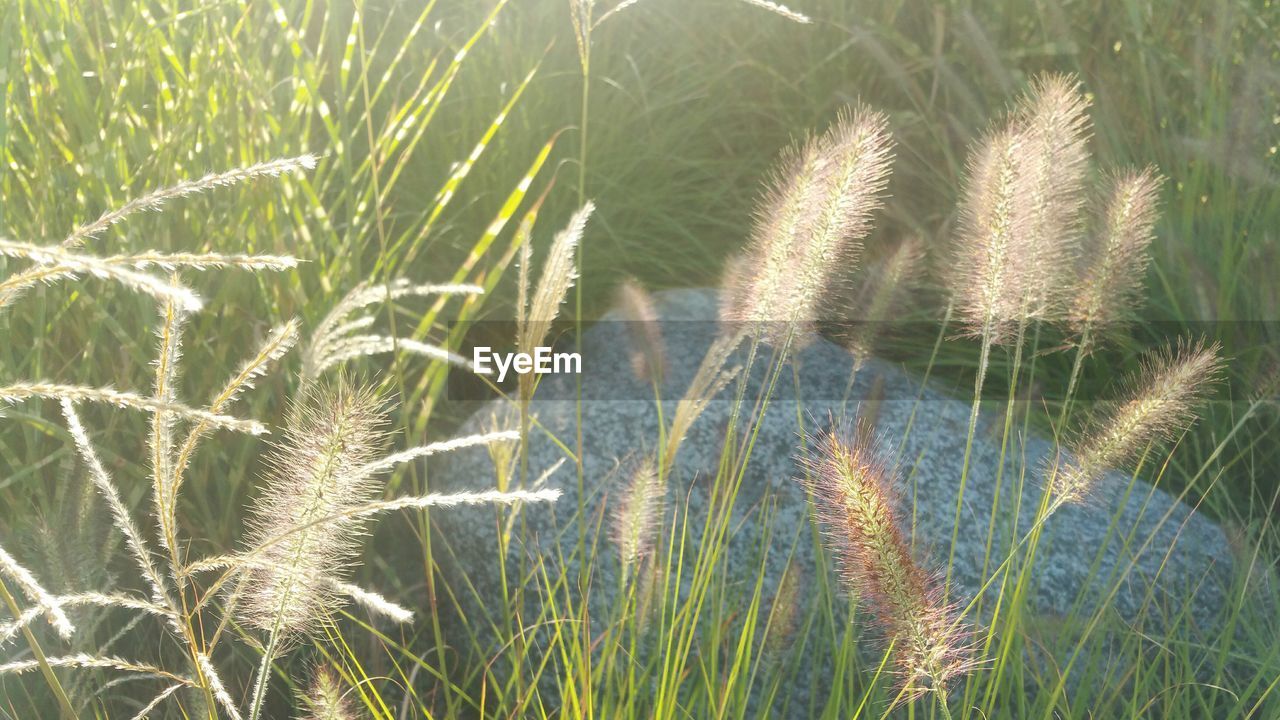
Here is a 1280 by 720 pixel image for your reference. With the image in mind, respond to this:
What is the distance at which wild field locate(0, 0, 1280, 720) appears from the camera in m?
1.02

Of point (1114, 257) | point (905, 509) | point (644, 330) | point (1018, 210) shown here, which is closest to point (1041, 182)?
point (1018, 210)

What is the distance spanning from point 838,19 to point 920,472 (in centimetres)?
172

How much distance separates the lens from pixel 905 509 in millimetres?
1898

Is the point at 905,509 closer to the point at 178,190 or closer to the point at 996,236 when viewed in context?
the point at 996,236

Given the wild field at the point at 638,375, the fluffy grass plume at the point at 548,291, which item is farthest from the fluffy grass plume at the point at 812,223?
the fluffy grass plume at the point at 548,291

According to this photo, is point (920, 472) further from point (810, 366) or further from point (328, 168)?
point (328, 168)

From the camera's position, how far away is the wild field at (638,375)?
102 cm

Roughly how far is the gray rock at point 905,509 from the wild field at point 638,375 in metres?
0.01

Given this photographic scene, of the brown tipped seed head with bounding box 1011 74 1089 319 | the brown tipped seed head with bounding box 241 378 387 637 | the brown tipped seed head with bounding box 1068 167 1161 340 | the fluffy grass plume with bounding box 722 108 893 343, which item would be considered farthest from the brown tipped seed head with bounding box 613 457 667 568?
the brown tipped seed head with bounding box 1068 167 1161 340

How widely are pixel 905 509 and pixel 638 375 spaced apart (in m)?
0.66

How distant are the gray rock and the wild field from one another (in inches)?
0.5

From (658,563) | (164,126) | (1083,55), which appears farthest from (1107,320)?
(1083,55)

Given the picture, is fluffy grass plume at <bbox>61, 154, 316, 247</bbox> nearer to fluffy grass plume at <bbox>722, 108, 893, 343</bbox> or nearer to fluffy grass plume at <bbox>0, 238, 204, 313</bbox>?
fluffy grass plume at <bbox>0, 238, 204, 313</bbox>

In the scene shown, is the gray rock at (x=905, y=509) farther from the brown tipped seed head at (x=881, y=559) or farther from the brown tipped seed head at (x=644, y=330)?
the brown tipped seed head at (x=881, y=559)
